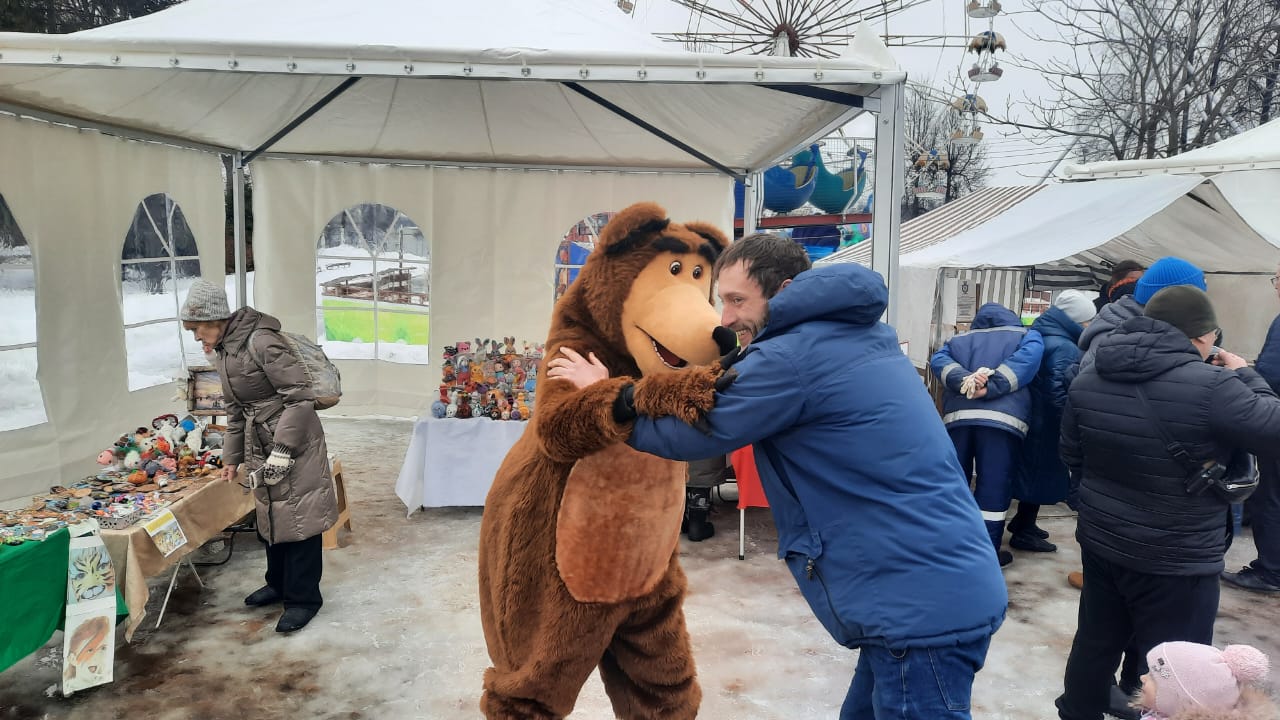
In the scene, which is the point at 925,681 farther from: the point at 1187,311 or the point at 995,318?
the point at 995,318

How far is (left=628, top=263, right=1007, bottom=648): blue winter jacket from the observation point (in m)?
1.57

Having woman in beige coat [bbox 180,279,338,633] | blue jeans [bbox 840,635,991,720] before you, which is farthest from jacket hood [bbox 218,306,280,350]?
blue jeans [bbox 840,635,991,720]

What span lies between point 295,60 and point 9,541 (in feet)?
6.82

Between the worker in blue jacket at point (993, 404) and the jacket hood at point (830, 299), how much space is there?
3102 mm

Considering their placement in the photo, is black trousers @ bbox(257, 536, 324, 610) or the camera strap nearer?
the camera strap

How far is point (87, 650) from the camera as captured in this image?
10.3ft

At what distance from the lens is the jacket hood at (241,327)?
3.59 m

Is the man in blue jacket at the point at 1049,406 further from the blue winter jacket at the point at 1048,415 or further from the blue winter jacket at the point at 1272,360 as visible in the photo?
the blue winter jacket at the point at 1272,360

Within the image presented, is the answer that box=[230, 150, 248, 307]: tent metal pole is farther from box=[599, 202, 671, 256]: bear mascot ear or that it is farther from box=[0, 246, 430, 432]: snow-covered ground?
box=[599, 202, 671, 256]: bear mascot ear

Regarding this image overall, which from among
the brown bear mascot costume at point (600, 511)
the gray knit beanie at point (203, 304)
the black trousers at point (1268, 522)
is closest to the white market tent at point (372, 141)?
the gray knit beanie at point (203, 304)

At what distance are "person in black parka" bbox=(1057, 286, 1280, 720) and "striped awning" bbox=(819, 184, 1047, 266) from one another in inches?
212

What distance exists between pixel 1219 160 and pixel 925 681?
217 inches

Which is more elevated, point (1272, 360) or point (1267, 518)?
point (1272, 360)

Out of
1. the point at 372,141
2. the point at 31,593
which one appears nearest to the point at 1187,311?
the point at 31,593
